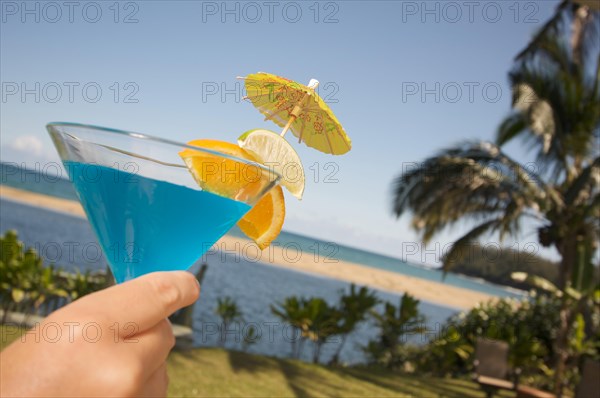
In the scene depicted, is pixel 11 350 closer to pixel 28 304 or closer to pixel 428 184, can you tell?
pixel 28 304

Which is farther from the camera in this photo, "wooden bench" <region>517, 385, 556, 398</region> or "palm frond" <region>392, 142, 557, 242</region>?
"palm frond" <region>392, 142, 557, 242</region>

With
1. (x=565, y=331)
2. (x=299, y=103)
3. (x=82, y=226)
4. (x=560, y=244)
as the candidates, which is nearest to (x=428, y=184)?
(x=560, y=244)

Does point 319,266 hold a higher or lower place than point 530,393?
lower

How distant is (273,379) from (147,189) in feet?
21.8

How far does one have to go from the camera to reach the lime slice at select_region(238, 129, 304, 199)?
123 centimetres

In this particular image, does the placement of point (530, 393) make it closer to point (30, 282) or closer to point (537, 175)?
point (537, 175)

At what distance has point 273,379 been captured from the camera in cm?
729

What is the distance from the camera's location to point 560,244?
12219mm

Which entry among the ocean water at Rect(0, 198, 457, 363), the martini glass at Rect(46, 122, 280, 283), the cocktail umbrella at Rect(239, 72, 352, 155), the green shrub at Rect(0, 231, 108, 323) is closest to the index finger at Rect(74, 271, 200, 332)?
the martini glass at Rect(46, 122, 280, 283)

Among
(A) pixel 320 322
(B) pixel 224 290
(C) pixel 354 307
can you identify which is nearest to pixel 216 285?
(B) pixel 224 290

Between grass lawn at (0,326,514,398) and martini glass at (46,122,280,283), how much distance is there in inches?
196

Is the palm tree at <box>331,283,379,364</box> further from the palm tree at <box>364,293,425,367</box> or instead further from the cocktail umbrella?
the cocktail umbrella

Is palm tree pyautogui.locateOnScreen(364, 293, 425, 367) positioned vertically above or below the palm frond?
below

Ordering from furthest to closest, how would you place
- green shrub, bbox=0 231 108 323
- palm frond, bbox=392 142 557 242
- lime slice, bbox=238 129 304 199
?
palm frond, bbox=392 142 557 242 → green shrub, bbox=0 231 108 323 → lime slice, bbox=238 129 304 199
